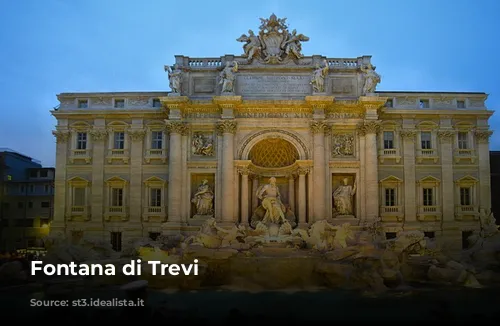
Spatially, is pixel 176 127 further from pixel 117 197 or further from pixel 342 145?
pixel 342 145

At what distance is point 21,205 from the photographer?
147 ft

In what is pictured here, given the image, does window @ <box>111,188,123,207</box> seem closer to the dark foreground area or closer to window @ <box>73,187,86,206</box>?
window @ <box>73,187,86,206</box>

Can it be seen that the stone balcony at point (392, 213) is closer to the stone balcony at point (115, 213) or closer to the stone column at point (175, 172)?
the stone column at point (175, 172)

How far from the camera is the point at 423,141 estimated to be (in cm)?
3300

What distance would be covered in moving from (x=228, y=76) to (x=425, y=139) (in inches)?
526

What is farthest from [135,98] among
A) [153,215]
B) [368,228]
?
[368,228]

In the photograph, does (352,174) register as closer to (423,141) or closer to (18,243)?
(423,141)

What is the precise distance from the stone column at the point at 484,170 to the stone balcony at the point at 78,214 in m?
25.0

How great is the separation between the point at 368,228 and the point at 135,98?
17026 millimetres

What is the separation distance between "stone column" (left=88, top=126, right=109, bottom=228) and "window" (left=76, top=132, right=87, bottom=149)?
633 mm

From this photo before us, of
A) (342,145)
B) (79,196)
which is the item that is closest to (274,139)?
(342,145)

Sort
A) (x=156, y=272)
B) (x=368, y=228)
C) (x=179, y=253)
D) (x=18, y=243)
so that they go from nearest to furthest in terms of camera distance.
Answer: (x=156, y=272) → (x=179, y=253) → (x=368, y=228) → (x=18, y=243)

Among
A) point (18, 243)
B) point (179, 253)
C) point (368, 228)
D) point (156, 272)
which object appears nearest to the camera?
point (156, 272)

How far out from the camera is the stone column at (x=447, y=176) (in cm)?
3216
